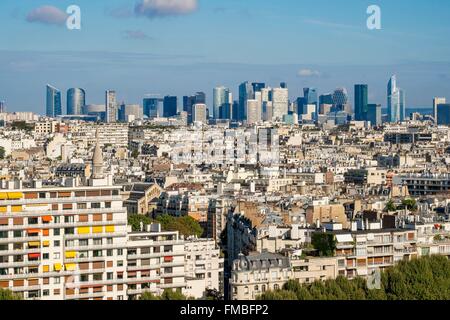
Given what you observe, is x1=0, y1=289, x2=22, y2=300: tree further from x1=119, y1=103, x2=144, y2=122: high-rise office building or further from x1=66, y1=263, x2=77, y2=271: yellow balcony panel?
x1=119, y1=103, x2=144, y2=122: high-rise office building

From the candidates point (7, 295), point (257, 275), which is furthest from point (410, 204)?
point (7, 295)

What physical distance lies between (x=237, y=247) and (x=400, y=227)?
8.86 feet

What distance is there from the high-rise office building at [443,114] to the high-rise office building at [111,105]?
78.1ft

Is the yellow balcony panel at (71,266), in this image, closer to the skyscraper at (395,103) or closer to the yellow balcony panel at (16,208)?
the yellow balcony panel at (16,208)

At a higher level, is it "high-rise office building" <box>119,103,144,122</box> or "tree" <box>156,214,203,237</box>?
"high-rise office building" <box>119,103,144,122</box>

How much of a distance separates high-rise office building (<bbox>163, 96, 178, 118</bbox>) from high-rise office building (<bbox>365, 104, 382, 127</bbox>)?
1508 centimetres

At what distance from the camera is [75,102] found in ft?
294

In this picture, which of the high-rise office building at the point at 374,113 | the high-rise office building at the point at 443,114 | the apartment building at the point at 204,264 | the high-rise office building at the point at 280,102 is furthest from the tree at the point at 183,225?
the high-rise office building at the point at 280,102

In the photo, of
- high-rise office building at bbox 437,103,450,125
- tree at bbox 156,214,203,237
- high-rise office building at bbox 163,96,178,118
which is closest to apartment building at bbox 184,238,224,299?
tree at bbox 156,214,203,237

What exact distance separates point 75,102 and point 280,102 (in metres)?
27.8

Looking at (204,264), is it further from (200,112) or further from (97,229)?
(200,112)

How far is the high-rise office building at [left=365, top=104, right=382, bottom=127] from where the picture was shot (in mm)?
109375

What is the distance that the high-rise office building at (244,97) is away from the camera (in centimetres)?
10675
